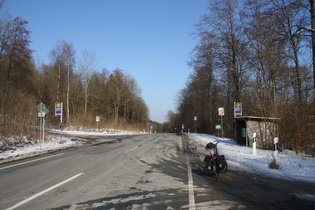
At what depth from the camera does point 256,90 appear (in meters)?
16.3

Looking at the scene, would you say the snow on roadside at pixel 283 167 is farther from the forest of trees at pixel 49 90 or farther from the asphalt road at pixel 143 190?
the forest of trees at pixel 49 90

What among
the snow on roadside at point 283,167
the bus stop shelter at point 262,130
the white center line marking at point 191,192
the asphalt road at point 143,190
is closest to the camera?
the white center line marking at point 191,192

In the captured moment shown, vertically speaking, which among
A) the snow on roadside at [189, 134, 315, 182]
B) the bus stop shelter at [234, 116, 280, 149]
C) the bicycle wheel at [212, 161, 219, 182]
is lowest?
the snow on roadside at [189, 134, 315, 182]

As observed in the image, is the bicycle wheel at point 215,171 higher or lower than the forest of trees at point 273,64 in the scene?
lower

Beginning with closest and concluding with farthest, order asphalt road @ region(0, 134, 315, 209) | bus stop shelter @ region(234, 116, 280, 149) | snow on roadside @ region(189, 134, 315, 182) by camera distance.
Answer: asphalt road @ region(0, 134, 315, 209) < snow on roadside @ region(189, 134, 315, 182) < bus stop shelter @ region(234, 116, 280, 149)

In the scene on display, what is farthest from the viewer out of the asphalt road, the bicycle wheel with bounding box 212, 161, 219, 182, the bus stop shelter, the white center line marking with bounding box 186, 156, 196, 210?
the bus stop shelter

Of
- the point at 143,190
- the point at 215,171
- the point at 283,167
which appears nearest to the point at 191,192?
the point at 143,190

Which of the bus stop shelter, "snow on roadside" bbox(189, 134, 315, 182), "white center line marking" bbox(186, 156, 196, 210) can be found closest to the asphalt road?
"white center line marking" bbox(186, 156, 196, 210)

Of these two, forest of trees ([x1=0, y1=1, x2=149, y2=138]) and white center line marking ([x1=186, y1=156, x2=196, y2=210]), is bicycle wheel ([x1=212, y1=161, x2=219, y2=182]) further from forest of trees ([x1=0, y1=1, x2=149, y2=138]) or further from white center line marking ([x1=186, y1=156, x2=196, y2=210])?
forest of trees ([x1=0, y1=1, x2=149, y2=138])

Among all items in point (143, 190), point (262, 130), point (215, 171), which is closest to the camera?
point (143, 190)

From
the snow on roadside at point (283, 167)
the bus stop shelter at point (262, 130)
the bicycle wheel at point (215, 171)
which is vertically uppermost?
the bus stop shelter at point (262, 130)

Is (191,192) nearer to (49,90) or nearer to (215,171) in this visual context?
(215,171)

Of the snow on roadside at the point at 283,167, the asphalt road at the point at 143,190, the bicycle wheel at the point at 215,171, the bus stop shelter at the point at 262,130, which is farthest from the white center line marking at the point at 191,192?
the bus stop shelter at the point at 262,130

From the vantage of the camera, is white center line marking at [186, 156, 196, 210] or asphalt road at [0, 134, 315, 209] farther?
asphalt road at [0, 134, 315, 209]
